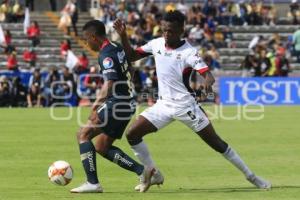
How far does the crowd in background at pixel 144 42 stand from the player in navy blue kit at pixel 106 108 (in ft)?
67.8

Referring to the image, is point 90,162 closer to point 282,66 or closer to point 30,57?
point 282,66

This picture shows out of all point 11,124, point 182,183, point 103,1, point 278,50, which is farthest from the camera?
point 103,1

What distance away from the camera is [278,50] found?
3928 cm

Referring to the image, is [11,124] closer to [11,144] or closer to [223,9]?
[11,144]

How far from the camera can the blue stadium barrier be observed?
3447 centimetres

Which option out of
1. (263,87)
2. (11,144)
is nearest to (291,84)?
(263,87)

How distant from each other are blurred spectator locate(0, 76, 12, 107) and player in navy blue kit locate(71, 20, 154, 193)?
21.3 m

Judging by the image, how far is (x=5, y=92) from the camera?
110 ft

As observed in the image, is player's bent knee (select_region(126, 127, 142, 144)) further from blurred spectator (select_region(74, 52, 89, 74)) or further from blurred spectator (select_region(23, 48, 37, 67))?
blurred spectator (select_region(23, 48, 37, 67))

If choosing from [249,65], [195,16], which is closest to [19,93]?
[249,65]

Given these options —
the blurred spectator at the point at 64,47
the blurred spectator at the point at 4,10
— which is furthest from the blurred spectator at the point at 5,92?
the blurred spectator at the point at 4,10

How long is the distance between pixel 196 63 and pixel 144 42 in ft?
82.5

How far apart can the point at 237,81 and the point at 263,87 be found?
1.01 m

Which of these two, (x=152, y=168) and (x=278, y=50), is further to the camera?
(x=278, y=50)
